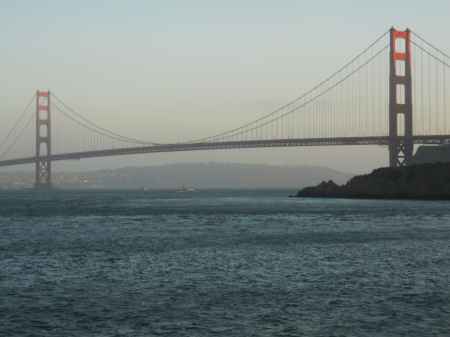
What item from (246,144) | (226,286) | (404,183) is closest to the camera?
(226,286)

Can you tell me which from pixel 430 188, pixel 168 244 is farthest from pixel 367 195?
pixel 168 244

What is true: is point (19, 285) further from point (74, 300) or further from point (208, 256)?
point (208, 256)

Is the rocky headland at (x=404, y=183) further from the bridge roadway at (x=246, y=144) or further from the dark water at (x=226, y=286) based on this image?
the dark water at (x=226, y=286)

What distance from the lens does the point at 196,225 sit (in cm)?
4094

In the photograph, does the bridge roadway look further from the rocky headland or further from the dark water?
the dark water

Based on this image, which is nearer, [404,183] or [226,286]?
[226,286]

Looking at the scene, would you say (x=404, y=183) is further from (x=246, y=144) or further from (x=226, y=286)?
(x=226, y=286)

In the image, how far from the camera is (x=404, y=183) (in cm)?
8075

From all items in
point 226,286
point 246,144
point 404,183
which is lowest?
point 226,286

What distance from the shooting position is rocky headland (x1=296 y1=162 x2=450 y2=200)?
3039 inches

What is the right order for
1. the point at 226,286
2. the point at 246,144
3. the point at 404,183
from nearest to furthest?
the point at 226,286, the point at 404,183, the point at 246,144

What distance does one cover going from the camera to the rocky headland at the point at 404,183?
253ft

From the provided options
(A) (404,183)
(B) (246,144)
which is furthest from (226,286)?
(B) (246,144)

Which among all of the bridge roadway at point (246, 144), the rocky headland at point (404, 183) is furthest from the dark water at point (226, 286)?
the bridge roadway at point (246, 144)
